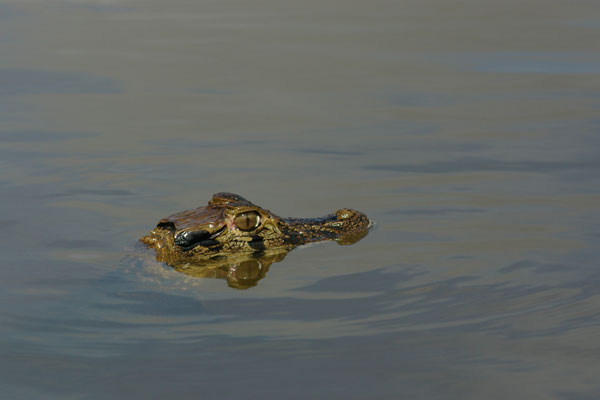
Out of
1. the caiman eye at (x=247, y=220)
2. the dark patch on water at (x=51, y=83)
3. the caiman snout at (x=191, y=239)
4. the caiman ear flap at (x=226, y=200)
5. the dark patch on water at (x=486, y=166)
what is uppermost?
the dark patch on water at (x=51, y=83)

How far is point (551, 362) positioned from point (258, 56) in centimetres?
1121

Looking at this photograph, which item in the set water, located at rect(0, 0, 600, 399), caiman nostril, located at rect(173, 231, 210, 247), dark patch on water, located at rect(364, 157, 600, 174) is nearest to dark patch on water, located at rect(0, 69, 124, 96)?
water, located at rect(0, 0, 600, 399)

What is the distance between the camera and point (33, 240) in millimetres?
7242

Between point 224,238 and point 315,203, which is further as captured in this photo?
point 315,203

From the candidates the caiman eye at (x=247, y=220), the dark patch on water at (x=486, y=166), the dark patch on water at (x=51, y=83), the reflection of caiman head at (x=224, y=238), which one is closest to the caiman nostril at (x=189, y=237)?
the reflection of caiman head at (x=224, y=238)

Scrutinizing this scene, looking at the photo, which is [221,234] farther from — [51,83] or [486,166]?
[51,83]

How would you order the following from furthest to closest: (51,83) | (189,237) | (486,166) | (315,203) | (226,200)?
(51,83)
(486,166)
(315,203)
(226,200)
(189,237)

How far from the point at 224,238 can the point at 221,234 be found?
1.5 inches

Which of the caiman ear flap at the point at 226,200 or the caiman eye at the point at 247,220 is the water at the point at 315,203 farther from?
the caiman ear flap at the point at 226,200

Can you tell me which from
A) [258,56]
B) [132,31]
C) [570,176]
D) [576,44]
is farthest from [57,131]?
[576,44]

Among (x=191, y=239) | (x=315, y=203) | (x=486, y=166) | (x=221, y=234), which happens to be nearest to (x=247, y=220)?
(x=221, y=234)

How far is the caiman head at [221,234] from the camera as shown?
6.34 m

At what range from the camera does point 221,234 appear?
6395mm

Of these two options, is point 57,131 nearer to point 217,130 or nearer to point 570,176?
point 217,130
